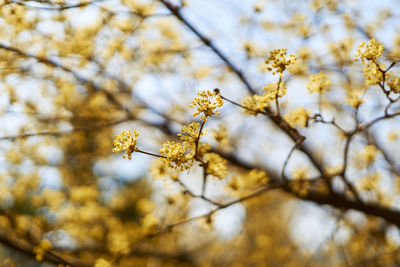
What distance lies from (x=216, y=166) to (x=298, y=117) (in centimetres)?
65

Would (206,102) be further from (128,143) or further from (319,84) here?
(319,84)

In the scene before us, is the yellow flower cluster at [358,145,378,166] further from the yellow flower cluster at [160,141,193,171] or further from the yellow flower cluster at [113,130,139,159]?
the yellow flower cluster at [113,130,139,159]

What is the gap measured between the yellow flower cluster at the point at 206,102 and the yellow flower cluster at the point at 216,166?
0.44 m

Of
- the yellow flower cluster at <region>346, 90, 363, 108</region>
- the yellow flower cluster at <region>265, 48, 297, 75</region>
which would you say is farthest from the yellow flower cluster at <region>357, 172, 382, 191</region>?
the yellow flower cluster at <region>265, 48, 297, 75</region>

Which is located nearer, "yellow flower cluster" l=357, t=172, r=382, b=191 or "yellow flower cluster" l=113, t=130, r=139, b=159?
"yellow flower cluster" l=113, t=130, r=139, b=159

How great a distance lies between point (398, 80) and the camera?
157 cm

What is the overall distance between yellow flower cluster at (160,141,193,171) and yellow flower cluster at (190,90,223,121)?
19cm

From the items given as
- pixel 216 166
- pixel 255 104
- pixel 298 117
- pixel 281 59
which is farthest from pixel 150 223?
pixel 281 59

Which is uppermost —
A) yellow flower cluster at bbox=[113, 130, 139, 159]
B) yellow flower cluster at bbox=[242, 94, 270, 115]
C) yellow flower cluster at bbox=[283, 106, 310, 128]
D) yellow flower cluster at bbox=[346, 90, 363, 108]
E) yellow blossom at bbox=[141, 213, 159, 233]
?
yellow flower cluster at bbox=[346, 90, 363, 108]

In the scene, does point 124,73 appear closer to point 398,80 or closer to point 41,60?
point 41,60

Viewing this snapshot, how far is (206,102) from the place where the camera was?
4.53ft

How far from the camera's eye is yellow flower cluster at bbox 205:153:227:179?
1.70 m

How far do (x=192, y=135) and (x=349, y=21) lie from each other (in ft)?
→ 9.10

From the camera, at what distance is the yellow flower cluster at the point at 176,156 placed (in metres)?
1.40
